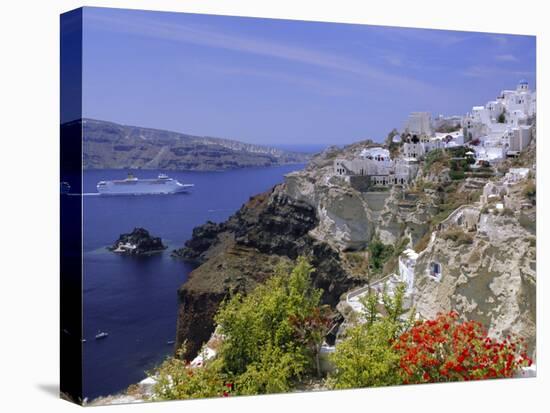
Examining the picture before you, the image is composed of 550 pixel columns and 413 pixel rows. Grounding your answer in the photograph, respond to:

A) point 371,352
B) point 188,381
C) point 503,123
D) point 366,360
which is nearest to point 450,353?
point 371,352

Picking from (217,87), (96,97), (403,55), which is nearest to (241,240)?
(217,87)

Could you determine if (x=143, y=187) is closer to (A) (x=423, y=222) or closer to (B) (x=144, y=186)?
(B) (x=144, y=186)

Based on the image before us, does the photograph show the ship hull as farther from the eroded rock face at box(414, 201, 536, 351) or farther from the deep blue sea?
the eroded rock face at box(414, 201, 536, 351)

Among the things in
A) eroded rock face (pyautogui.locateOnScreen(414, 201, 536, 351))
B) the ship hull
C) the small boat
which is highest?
the ship hull

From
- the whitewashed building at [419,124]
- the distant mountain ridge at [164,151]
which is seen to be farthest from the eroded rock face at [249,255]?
the whitewashed building at [419,124]

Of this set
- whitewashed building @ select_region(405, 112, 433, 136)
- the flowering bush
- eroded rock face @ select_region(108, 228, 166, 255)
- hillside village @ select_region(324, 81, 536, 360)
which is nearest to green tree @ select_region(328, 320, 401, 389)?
the flowering bush

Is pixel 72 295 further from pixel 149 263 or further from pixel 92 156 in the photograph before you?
pixel 92 156
